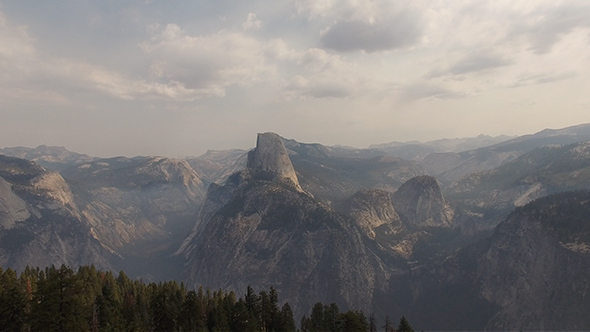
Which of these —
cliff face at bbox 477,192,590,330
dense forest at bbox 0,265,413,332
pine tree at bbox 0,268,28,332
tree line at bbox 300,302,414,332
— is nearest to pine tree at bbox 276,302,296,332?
dense forest at bbox 0,265,413,332

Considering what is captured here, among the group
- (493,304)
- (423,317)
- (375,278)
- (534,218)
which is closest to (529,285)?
(493,304)

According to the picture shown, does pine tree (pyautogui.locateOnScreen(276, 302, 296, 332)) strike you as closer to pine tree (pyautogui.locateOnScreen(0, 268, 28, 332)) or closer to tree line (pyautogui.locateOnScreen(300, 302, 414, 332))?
tree line (pyautogui.locateOnScreen(300, 302, 414, 332))

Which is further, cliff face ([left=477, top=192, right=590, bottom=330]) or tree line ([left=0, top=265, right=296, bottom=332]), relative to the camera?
cliff face ([left=477, top=192, right=590, bottom=330])

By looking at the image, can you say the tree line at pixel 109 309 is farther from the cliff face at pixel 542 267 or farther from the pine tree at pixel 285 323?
the cliff face at pixel 542 267

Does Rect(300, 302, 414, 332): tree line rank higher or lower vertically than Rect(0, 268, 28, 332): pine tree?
lower

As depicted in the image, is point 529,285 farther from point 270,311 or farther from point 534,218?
point 270,311

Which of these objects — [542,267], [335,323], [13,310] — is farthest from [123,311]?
[542,267]

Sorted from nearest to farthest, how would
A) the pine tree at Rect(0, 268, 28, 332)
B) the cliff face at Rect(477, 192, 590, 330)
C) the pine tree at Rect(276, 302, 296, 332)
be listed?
the pine tree at Rect(0, 268, 28, 332)
the pine tree at Rect(276, 302, 296, 332)
the cliff face at Rect(477, 192, 590, 330)

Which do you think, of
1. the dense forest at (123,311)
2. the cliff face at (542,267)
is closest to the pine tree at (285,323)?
the dense forest at (123,311)

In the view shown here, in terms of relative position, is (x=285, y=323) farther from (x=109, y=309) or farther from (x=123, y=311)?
(x=109, y=309)
